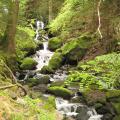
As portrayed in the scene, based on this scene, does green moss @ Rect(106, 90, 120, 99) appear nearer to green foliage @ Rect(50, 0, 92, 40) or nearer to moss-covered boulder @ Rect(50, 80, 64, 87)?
green foliage @ Rect(50, 0, 92, 40)

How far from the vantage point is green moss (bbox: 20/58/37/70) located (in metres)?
19.9

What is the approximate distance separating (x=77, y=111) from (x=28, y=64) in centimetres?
729

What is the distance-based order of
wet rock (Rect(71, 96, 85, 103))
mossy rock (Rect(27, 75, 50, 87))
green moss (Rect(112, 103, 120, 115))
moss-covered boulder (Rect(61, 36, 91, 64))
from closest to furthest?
green moss (Rect(112, 103, 120, 115)) < wet rock (Rect(71, 96, 85, 103)) < mossy rock (Rect(27, 75, 50, 87)) < moss-covered boulder (Rect(61, 36, 91, 64))

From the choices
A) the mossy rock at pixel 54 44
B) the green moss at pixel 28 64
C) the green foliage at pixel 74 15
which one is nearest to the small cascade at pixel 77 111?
the green foliage at pixel 74 15

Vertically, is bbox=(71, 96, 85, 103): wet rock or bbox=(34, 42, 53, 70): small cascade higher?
bbox=(34, 42, 53, 70): small cascade

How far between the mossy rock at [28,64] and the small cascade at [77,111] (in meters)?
6.09

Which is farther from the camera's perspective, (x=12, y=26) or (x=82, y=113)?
(x=12, y=26)

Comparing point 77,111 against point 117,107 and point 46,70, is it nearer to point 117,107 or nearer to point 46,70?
point 117,107

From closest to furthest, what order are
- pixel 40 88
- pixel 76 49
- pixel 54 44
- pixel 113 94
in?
1. pixel 113 94
2. pixel 40 88
3. pixel 76 49
4. pixel 54 44

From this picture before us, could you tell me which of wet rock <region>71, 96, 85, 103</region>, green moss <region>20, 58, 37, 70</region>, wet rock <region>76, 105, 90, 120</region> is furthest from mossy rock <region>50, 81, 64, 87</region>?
green moss <region>20, 58, 37, 70</region>

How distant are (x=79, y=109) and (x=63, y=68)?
6.47 m

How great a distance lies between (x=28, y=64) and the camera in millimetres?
19984

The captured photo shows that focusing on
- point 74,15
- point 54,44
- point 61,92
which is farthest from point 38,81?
point 54,44

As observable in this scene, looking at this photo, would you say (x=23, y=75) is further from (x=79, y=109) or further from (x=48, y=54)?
(x=79, y=109)
